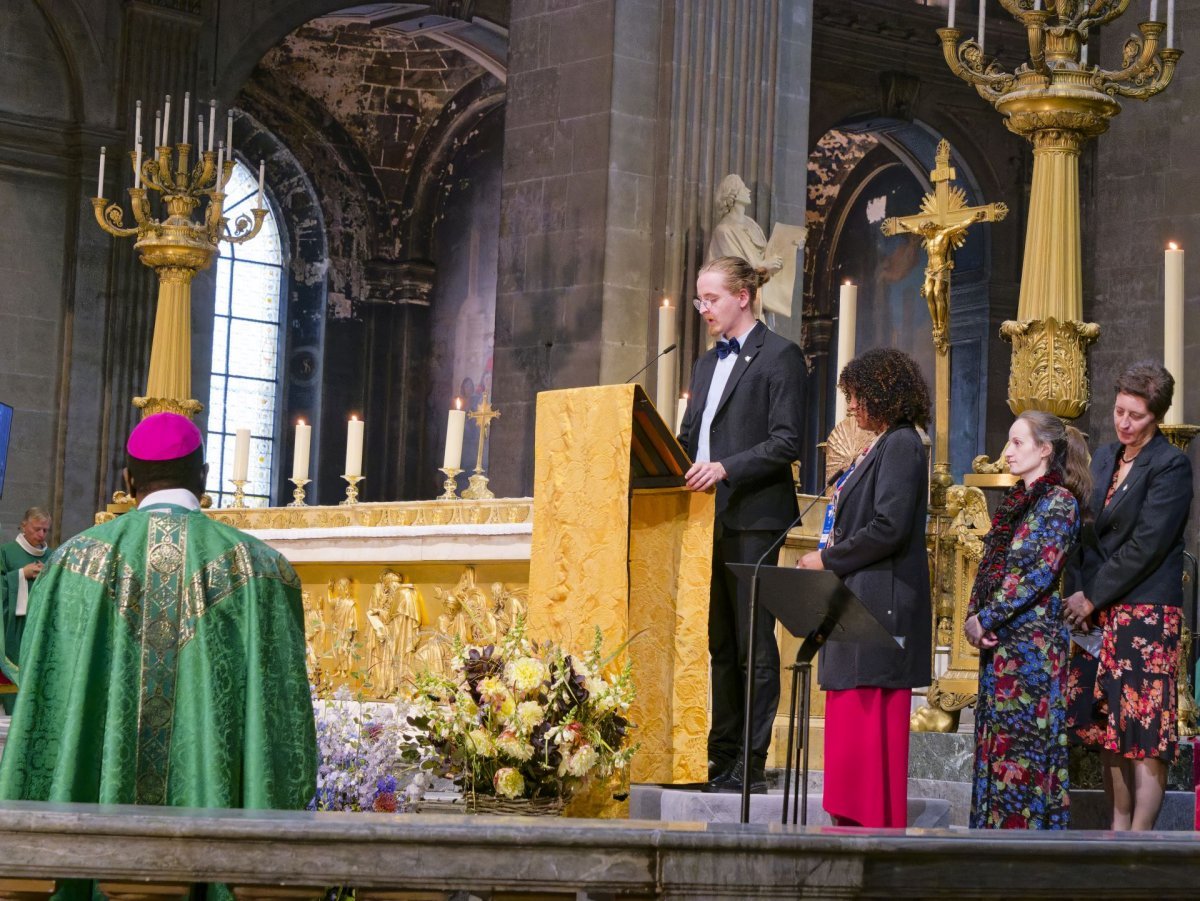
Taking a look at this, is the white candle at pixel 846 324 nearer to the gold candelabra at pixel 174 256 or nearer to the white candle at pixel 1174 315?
the white candle at pixel 1174 315

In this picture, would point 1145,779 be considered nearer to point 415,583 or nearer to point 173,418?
point 173,418

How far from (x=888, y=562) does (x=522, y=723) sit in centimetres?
103

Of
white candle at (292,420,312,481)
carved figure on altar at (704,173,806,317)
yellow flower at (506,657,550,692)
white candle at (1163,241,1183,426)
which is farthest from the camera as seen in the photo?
carved figure on altar at (704,173,806,317)

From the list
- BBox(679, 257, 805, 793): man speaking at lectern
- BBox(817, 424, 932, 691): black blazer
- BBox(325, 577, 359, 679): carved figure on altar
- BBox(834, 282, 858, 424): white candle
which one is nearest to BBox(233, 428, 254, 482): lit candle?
BBox(325, 577, 359, 679): carved figure on altar

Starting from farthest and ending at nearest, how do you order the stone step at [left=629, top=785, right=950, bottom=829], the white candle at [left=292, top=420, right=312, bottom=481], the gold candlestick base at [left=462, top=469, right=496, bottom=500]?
1. the white candle at [left=292, top=420, right=312, bottom=481]
2. the gold candlestick base at [left=462, top=469, right=496, bottom=500]
3. the stone step at [left=629, top=785, right=950, bottom=829]

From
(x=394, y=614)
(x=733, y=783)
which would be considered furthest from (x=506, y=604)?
(x=733, y=783)

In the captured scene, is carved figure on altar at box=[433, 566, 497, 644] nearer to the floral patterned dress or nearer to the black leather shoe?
the black leather shoe

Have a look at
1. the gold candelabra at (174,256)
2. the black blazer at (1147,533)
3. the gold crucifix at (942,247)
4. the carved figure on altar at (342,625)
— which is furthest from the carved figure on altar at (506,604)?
the gold candelabra at (174,256)

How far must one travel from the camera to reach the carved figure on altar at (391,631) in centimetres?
870

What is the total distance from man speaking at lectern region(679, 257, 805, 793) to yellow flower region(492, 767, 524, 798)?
0.87 metres

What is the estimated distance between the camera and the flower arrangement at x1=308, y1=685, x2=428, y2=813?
5359mm

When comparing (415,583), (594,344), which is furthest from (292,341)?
(415,583)

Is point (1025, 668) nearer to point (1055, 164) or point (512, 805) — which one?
point (512, 805)

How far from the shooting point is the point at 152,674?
13.1 feet
